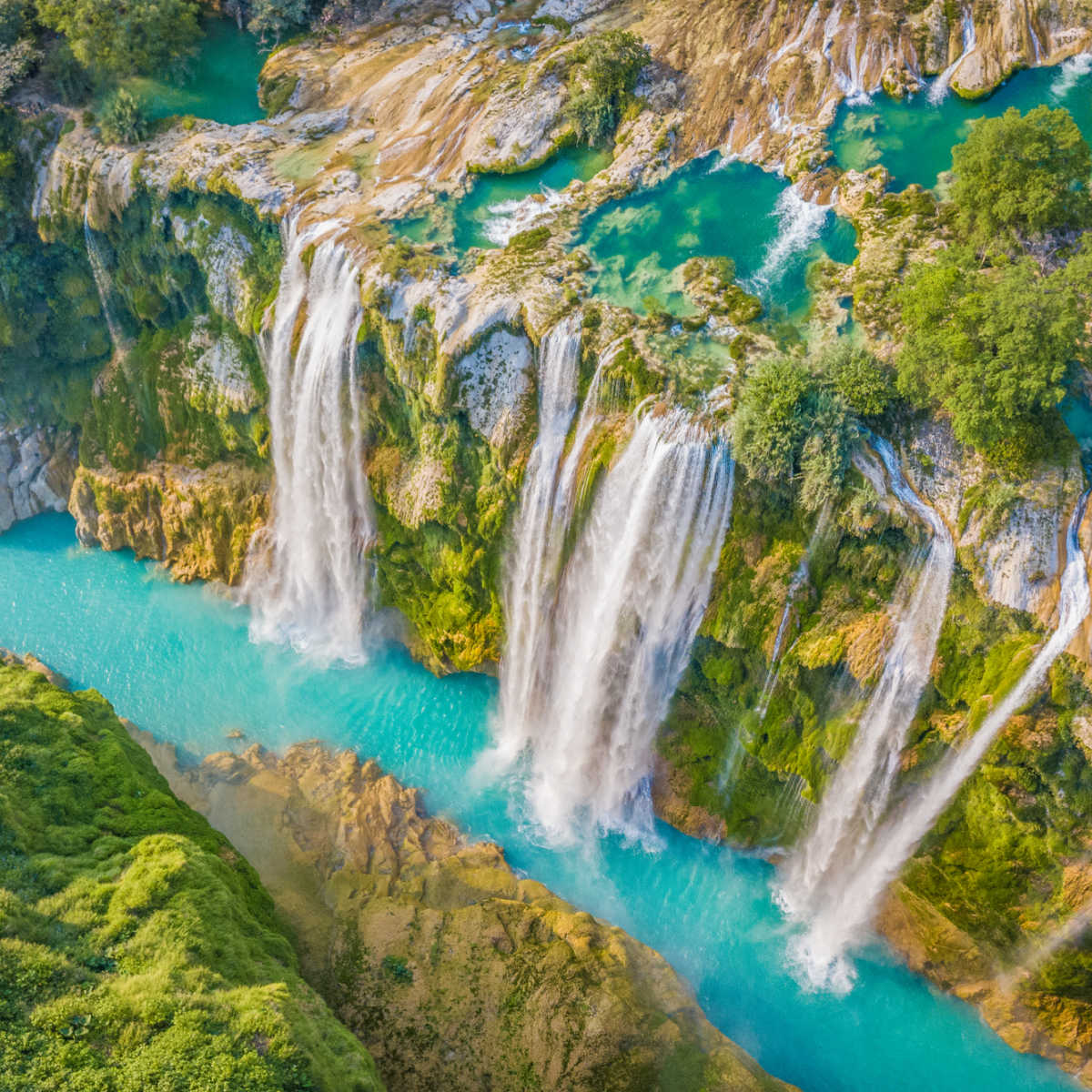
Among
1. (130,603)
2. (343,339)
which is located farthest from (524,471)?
(130,603)

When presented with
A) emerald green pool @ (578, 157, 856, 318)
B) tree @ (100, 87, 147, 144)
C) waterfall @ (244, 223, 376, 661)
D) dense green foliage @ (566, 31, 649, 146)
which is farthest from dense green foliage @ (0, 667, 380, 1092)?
dense green foliage @ (566, 31, 649, 146)

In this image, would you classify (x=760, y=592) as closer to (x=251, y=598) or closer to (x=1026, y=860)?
(x=1026, y=860)

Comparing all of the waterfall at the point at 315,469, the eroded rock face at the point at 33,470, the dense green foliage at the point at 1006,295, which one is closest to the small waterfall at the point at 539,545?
the waterfall at the point at 315,469

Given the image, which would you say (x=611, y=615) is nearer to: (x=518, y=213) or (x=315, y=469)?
(x=315, y=469)

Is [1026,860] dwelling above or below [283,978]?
Result: above

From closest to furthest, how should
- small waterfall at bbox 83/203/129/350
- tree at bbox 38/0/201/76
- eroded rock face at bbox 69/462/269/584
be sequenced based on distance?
small waterfall at bbox 83/203/129/350, tree at bbox 38/0/201/76, eroded rock face at bbox 69/462/269/584

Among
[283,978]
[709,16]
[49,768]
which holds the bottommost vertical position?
[283,978]

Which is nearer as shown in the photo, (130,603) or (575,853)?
(575,853)

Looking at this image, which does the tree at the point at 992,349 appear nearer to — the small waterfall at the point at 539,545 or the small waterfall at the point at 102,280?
the small waterfall at the point at 539,545

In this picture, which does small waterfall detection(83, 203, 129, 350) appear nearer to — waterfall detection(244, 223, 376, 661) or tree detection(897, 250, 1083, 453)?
waterfall detection(244, 223, 376, 661)
